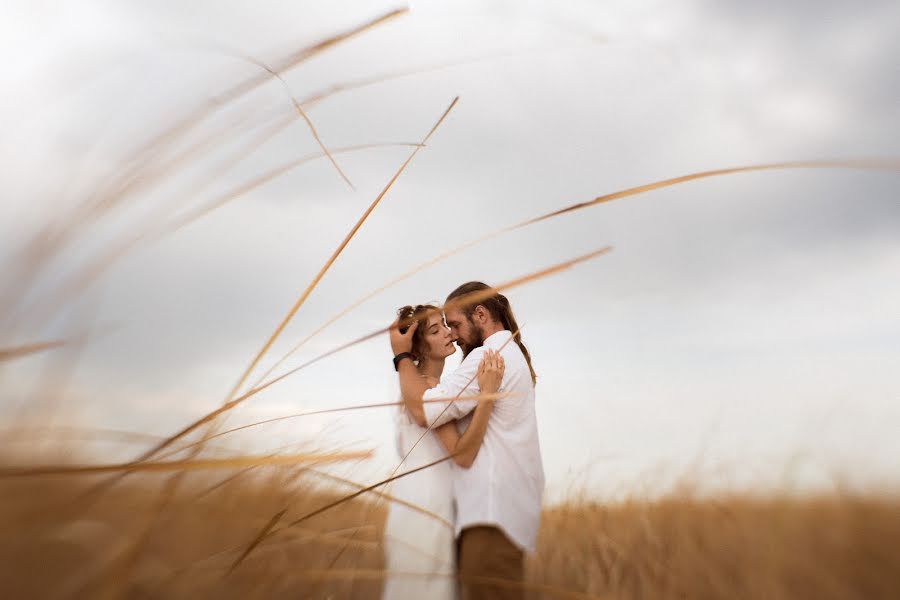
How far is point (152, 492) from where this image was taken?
579 mm

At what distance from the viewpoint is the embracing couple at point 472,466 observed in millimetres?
2107

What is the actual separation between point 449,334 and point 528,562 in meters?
0.87

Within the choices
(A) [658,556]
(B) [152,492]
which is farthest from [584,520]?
(B) [152,492]

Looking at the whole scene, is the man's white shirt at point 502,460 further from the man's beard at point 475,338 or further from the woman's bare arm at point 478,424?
the man's beard at point 475,338

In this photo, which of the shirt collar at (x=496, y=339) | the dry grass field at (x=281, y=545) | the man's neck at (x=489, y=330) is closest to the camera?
the dry grass field at (x=281, y=545)

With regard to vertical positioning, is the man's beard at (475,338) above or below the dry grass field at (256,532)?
above

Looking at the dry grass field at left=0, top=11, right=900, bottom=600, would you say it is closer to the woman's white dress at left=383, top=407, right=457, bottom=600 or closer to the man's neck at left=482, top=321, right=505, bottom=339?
the woman's white dress at left=383, top=407, right=457, bottom=600

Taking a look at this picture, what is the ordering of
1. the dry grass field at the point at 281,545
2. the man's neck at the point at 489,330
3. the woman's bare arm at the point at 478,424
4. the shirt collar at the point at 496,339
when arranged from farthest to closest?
1. the man's neck at the point at 489,330
2. the shirt collar at the point at 496,339
3. the woman's bare arm at the point at 478,424
4. the dry grass field at the point at 281,545

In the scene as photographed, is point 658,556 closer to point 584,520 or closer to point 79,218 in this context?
point 584,520

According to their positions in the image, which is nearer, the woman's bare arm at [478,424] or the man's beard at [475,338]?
the woman's bare arm at [478,424]

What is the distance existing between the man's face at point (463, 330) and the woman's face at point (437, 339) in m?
0.02

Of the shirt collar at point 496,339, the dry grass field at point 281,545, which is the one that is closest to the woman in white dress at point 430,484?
the shirt collar at point 496,339

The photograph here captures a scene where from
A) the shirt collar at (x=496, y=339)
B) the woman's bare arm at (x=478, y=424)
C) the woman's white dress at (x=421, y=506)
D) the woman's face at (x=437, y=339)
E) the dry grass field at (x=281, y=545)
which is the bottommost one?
the dry grass field at (x=281, y=545)

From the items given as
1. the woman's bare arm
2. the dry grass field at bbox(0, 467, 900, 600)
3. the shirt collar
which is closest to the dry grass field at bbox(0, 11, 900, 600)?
the dry grass field at bbox(0, 467, 900, 600)
